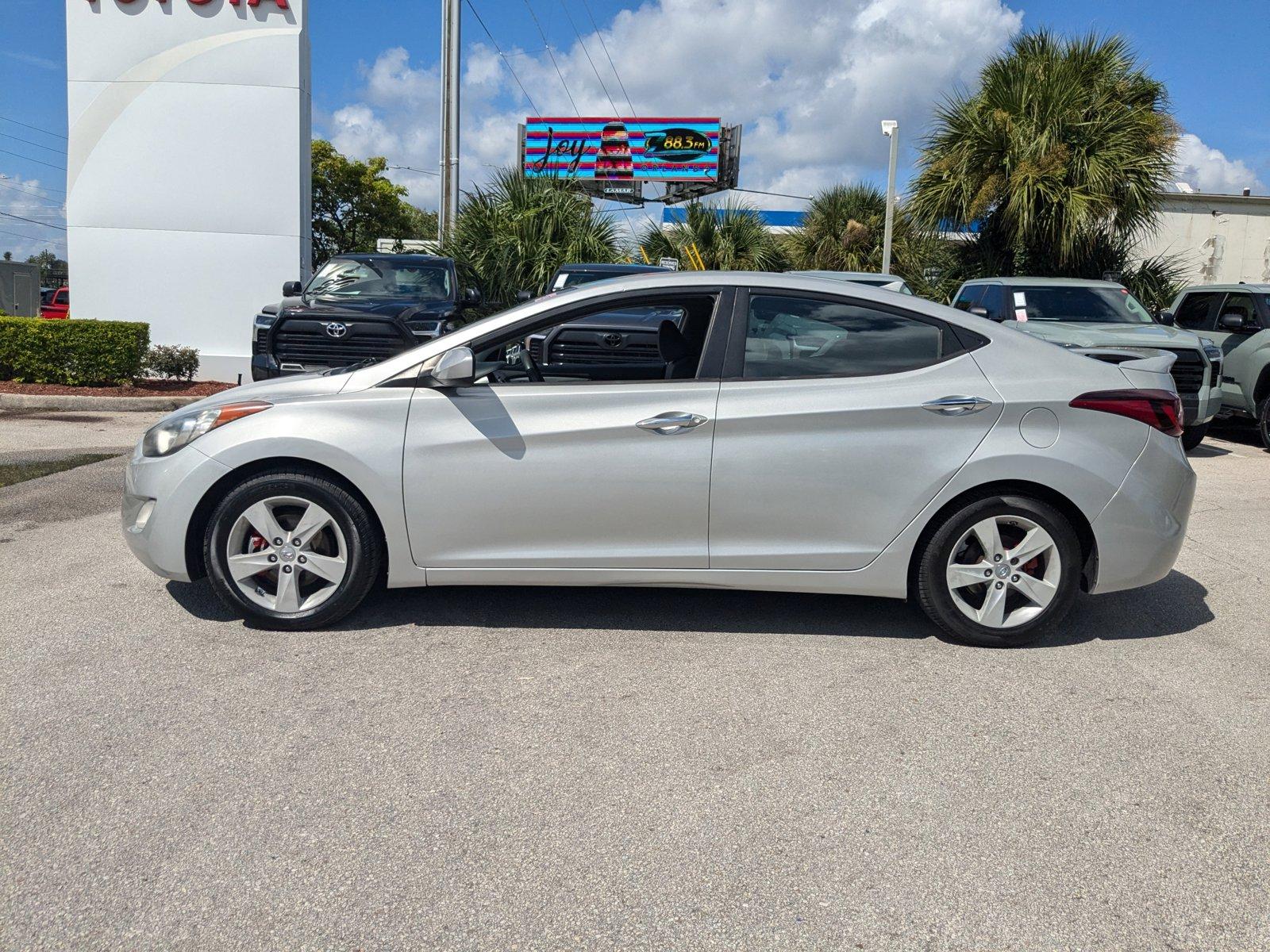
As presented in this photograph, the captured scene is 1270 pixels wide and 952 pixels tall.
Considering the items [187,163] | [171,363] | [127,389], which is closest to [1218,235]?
[187,163]

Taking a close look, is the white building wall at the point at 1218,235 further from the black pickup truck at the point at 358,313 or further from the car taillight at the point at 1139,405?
the car taillight at the point at 1139,405

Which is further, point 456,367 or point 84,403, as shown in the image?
point 84,403

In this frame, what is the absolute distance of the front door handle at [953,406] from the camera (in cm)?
478

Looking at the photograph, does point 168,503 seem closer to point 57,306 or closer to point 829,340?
point 829,340

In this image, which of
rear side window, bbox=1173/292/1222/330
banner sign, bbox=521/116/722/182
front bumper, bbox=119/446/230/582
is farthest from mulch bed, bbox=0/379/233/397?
banner sign, bbox=521/116/722/182

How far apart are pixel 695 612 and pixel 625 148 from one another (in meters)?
40.6

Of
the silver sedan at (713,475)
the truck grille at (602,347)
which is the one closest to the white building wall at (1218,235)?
the truck grille at (602,347)

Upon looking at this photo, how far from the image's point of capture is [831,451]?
475 centimetres

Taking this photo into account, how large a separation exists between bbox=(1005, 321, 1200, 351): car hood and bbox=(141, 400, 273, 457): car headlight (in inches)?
303

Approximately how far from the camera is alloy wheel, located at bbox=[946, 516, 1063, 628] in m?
4.80

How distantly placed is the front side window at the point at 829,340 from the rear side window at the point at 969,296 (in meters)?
7.50

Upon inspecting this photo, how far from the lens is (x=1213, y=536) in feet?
24.2

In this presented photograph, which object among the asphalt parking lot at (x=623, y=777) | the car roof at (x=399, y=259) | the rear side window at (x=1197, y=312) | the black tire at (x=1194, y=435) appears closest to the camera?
the asphalt parking lot at (x=623, y=777)

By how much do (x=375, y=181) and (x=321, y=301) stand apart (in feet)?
131
